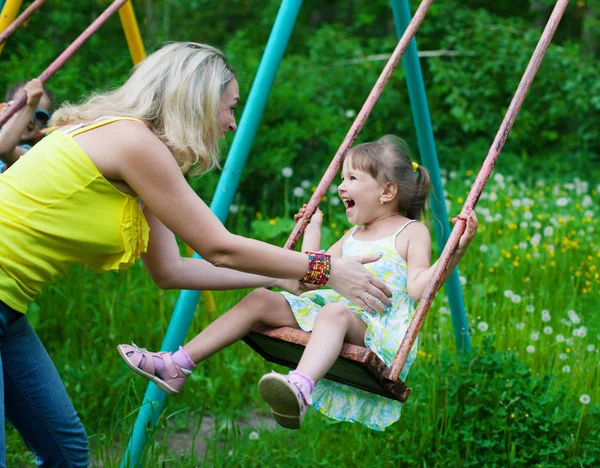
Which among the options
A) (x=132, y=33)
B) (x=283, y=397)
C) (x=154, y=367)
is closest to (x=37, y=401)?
(x=154, y=367)

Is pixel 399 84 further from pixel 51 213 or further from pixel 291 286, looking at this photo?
pixel 51 213

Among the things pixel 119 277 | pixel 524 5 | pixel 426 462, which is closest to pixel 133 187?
pixel 426 462

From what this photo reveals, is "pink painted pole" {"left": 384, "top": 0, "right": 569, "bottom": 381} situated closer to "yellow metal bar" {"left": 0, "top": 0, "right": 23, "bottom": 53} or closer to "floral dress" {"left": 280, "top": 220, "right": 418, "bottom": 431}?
"floral dress" {"left": 280, "top": 220, "right": 418, "bottom": 431}

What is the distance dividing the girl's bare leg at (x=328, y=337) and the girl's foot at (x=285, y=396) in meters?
0.08

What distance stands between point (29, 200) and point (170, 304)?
2751 millimetres

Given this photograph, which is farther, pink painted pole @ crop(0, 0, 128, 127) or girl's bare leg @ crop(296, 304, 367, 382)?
pink painted pole @ crop(0, 0, 128, 127)

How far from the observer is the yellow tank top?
6.95ft

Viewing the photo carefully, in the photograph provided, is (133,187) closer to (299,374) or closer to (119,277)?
(299,374)

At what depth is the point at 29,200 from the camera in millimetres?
2129

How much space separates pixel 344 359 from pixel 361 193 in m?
0.83

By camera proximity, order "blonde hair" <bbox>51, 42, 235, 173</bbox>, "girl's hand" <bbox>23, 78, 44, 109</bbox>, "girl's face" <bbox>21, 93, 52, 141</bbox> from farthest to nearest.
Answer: "girl's face" <bbox>21, 93, 52, 141</bbox> → "girl's hand" <bbox>23, 78, 44, 109</bbox> → "blonde hair" <bbox>51, 42, 235, 173</bbox>

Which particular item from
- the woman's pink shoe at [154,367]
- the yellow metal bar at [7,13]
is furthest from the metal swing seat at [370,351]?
the yellow metal bar at [7,13]

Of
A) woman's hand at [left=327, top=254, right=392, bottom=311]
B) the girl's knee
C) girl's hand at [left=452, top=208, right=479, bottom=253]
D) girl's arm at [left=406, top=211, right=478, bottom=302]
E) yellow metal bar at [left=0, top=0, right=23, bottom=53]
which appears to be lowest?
the girl's knee

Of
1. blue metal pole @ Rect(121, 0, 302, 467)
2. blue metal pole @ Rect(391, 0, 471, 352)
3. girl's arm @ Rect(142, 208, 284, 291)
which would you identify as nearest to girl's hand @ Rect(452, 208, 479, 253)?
girl's arm @ Rect(142, 208, 284, 291)
